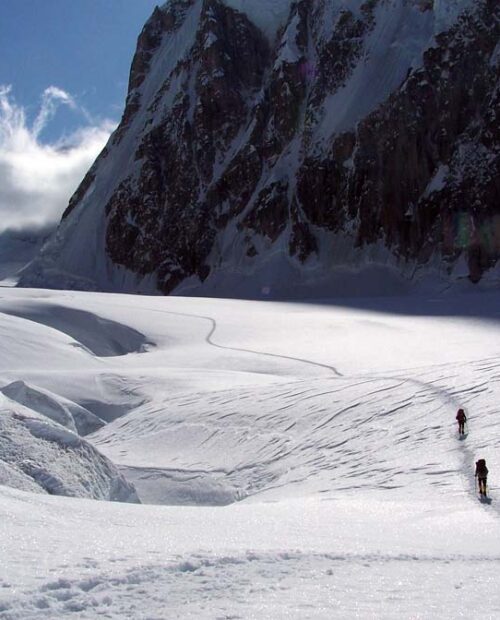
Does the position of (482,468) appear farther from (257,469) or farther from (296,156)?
(296,156)

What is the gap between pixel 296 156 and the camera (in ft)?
298

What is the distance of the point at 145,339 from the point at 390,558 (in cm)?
2962

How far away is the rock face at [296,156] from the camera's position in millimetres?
77438

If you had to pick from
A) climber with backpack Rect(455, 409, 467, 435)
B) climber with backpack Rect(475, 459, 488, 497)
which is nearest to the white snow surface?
climber with backpack Rect(475, 459, 488, 497)

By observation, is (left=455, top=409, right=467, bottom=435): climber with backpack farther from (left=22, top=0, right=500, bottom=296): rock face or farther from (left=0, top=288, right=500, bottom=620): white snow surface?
(left=22, top=0, right=500, bottom=296): rock face

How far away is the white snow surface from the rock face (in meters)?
38.5

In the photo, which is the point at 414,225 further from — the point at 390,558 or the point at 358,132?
the point at 390,558

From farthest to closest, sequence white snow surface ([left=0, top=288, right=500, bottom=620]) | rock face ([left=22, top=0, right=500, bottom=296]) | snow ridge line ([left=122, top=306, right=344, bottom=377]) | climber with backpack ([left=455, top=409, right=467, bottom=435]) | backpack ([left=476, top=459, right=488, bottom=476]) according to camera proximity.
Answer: rock face ([left=22, top=0, right=500, bottom=296]), snow ridge line ([left=122, top=306, right=344, bottom=377]), climber with backpack ([left=455, top=409, right=467, bottom=435]), backpack ([left=476, top=459, right=488, bottom=476]), white snow surface ([left=0, top=288, right=500, bottom=620])

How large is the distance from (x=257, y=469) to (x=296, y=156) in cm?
7744

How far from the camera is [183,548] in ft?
20.9

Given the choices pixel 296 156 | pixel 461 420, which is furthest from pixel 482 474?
pixel 296 156

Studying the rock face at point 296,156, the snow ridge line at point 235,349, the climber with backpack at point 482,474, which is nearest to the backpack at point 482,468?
the climber with backpack at point 482,474

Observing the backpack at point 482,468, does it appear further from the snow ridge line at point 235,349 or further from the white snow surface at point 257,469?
the snow ridge line at point 235,349

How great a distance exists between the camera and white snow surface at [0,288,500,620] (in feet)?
17.7
